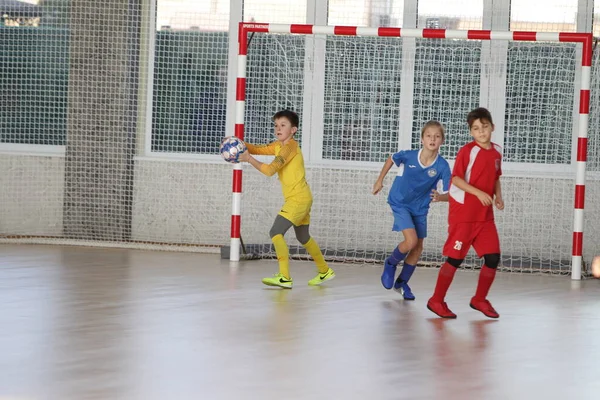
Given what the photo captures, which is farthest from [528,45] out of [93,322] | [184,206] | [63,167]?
[93,322]

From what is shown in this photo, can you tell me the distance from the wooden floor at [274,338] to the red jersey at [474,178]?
584 mm

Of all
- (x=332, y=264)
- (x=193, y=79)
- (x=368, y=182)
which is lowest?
(x=332, y=264)

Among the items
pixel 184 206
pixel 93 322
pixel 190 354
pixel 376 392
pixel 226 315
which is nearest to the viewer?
pixel 376 392

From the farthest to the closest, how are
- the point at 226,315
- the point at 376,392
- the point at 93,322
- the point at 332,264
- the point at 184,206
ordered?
the point at 184,206, the point at 332,264, the point at 226,315, the point at 93,322, the point at 376,392

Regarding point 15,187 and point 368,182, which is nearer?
point 368,182

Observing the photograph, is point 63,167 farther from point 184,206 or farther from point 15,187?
point 184,206

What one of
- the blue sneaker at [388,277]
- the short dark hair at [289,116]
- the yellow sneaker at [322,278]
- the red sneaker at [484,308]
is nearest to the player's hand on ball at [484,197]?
the red sneaker at [484,308]

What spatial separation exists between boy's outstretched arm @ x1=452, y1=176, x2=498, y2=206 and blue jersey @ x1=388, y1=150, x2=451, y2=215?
66cm

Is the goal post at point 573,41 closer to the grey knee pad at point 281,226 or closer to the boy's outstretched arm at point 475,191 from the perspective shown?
the grey knee pad at point 281,226

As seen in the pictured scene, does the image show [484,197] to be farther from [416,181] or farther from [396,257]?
[396,257]

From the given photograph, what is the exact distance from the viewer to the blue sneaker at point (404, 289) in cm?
616

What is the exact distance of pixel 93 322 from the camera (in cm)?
493

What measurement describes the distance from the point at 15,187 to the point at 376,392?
6.47 metres

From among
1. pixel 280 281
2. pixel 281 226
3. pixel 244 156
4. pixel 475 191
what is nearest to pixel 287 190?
pixel 281 226
